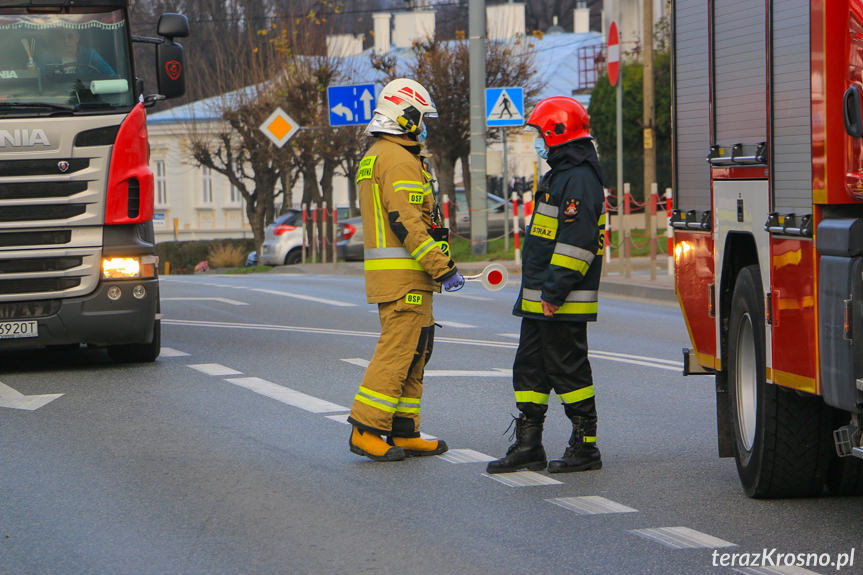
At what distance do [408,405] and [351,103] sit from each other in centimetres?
2133

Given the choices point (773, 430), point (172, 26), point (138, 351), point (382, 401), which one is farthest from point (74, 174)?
point (773, 430)

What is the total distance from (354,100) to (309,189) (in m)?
19.5

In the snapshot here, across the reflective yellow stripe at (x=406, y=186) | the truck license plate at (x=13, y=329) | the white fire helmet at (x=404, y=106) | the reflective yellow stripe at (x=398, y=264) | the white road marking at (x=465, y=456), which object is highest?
the white fire helmet at (x=404, y=106)

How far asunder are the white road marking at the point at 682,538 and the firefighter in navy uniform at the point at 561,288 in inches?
53.4

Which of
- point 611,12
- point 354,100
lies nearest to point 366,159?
point 354,100

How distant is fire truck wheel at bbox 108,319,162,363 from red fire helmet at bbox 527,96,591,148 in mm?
5747

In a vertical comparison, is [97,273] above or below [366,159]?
below

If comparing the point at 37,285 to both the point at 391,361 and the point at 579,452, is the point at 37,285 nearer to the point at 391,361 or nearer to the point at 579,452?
the point at 391,361

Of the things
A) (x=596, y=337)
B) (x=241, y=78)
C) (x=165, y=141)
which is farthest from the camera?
(x=165, y=141)

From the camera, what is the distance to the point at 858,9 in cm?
542

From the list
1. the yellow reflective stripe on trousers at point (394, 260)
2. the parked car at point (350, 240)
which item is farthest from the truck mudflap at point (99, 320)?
the parked car at point (350, 240)

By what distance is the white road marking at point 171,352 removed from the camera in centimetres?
1318

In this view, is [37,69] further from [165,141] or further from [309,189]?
[165,141]

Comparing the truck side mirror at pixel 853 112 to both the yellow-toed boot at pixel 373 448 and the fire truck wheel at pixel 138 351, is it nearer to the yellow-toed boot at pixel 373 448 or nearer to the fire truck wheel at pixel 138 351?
the yellow-toed boot at pixel 373 448
